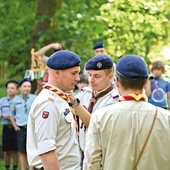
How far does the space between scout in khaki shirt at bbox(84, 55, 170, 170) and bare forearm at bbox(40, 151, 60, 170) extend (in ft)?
2.16

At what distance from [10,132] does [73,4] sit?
422 centimetres

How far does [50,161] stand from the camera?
223 inches

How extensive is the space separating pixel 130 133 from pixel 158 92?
27.6ft

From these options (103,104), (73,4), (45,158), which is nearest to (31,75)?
(73,4)

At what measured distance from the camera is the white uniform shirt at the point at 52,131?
573cm

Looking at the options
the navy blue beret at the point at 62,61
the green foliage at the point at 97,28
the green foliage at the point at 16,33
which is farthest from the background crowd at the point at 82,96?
the green foliage at the point at 16,33

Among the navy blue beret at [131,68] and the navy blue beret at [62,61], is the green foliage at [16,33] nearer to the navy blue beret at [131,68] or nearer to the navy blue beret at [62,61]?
the navy blue beret at [62,61]

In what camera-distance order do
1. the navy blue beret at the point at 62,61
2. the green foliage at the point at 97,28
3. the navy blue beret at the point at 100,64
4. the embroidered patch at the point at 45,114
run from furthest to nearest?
the green foliage at the point at 97,28, the navy blue beret at the point at 100,64, the navy blue beret at the point at 62,61, the embroidered patch at the point at 45,114

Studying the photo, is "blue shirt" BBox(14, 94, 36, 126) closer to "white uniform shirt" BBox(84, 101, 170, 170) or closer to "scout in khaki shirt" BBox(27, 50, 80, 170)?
"scout in khaki shirt" BBox(27, 50, 80, 170)

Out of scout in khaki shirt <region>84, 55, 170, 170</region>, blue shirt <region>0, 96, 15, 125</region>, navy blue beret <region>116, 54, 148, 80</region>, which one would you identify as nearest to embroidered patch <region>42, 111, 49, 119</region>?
scout in khaki shirt <region>84, 55, 170, 170</region>

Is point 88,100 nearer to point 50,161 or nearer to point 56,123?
point 56,123

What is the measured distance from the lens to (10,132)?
558 inches

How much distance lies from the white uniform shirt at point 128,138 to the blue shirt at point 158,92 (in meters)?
8.28

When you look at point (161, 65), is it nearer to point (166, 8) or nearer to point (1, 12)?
point (166, 8)
